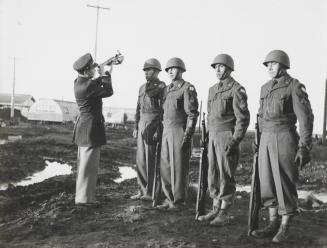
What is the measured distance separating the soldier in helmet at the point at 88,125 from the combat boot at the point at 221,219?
2106 millimetres

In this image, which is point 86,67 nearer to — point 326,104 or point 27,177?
point 27,177

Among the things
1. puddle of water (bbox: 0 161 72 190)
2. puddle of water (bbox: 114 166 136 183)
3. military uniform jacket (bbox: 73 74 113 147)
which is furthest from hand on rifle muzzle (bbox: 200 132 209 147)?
puddle of water (bbox: 114 166 136 183)

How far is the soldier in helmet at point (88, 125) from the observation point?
619 cm

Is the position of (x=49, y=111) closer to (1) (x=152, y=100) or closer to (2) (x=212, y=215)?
(1) (x=152, y=100)

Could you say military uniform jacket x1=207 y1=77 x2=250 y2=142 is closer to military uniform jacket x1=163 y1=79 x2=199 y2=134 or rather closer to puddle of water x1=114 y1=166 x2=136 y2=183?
military uniform jacket x1=163 y1=79 x2=199 y2=134

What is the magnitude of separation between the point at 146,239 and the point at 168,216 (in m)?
1.13

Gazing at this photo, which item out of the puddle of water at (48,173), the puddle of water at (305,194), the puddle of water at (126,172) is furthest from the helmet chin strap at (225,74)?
the puddle of water at (126,172)

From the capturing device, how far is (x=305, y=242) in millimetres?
4523

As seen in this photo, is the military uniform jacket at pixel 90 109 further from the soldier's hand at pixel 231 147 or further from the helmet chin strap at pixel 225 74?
the soldier's hand at pixel 231 147

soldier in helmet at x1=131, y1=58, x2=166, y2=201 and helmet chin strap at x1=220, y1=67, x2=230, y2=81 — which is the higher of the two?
helmet chin strap at x1=220, y1=67, x2=230, y2=81

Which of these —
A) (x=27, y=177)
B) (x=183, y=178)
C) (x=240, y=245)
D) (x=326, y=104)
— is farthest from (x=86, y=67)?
(x=326, y=104)

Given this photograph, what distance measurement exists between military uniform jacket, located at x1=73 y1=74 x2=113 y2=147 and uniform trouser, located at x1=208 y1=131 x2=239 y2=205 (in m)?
1.92

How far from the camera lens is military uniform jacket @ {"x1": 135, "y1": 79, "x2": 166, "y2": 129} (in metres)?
6.82

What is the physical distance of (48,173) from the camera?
1111 cm
